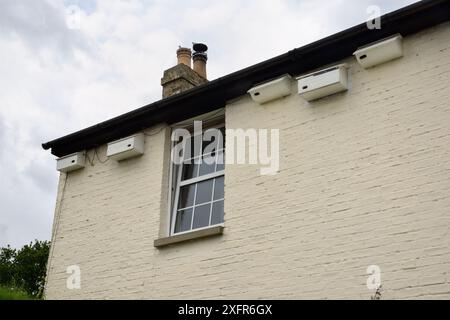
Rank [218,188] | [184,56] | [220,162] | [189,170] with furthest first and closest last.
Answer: [184,56] → [189,170] → [220,162] → [218,188]

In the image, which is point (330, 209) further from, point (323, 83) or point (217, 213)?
point (217, 213)

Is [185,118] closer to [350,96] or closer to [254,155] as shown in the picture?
[254,155]

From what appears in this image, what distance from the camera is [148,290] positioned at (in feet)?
31.2

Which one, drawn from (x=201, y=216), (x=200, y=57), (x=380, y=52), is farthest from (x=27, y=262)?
(x=380, y=52)

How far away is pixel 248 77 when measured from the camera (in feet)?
31.5

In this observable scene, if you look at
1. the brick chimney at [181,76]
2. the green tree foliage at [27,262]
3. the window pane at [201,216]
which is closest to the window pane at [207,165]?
the window pane at [201,216]

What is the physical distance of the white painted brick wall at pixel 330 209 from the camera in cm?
744

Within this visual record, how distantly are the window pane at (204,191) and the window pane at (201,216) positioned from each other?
118 millimetres

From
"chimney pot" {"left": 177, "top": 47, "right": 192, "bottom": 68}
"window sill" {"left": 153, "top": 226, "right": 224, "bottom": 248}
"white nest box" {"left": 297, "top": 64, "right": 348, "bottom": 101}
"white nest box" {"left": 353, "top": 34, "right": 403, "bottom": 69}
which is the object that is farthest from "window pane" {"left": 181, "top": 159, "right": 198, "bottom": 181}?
"white nest box" {"left": 353, "top": 34, "right": 403, "bottom": 69}

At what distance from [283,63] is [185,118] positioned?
210cm

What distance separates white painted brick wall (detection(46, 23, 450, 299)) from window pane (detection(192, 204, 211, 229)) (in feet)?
1.65

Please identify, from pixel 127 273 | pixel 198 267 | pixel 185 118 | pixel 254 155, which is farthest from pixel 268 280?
pixel 185 118

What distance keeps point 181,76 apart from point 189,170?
262cm

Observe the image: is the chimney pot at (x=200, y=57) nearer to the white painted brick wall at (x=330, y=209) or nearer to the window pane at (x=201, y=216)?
the white painted brick wall at (x=330, y=209)
